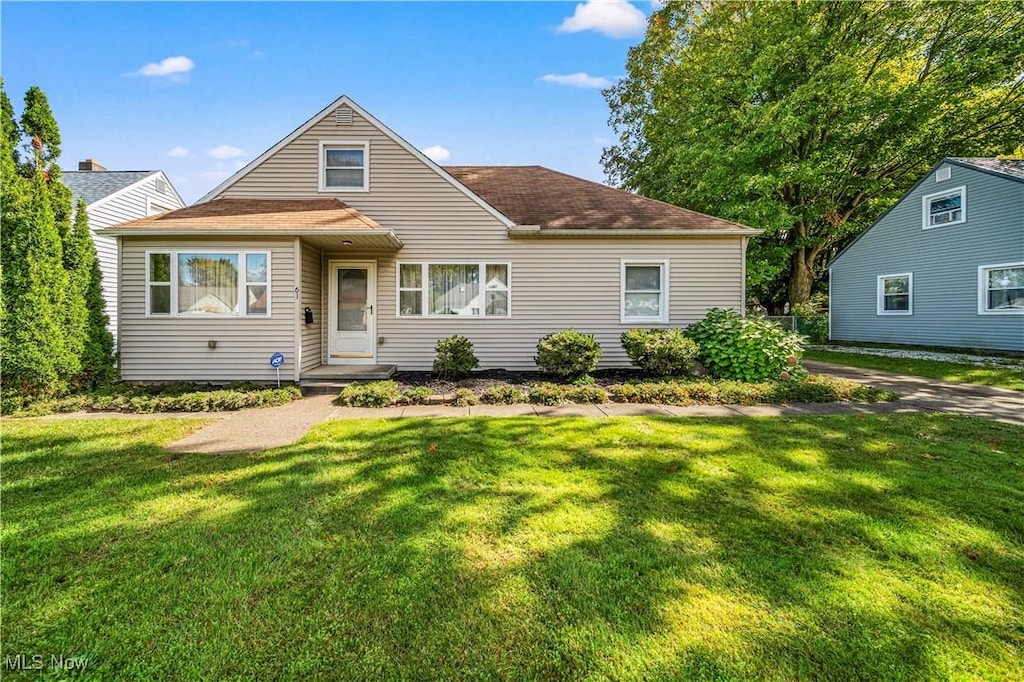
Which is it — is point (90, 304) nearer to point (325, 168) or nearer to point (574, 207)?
point (325, 168)

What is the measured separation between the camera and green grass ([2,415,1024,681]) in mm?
1967

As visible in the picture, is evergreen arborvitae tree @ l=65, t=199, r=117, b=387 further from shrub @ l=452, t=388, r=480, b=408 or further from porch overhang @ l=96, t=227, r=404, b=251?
shrub @ l=452, t=388, r=480, b=408

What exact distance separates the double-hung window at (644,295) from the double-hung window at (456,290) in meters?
2.88

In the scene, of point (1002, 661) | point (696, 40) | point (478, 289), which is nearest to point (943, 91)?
point (696, 40)

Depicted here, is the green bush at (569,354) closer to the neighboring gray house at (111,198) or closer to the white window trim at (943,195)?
the neighboring gray house at (111,198)

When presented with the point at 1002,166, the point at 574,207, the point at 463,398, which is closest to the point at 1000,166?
the point at 1002,166

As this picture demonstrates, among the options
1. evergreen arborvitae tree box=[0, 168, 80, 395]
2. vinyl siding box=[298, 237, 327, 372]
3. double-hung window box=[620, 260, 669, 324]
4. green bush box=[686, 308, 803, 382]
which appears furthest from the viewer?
double-hung window box=[620, 260, 669, 324]

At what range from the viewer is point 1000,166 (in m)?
13.6

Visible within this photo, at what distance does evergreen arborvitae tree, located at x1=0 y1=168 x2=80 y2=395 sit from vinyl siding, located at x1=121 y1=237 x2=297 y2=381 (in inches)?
53.4

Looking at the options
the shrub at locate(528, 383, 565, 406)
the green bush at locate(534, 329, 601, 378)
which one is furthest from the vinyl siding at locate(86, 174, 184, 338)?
the shrub at locate(528, 383, 565, 406)

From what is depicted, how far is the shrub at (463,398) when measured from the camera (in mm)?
7059

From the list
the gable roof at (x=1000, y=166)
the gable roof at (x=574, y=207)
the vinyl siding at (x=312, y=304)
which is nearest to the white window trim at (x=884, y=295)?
the gable roof at (x=1000, y=166)

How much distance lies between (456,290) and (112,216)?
13.1 m

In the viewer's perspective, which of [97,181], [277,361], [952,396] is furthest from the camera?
[97,181]
